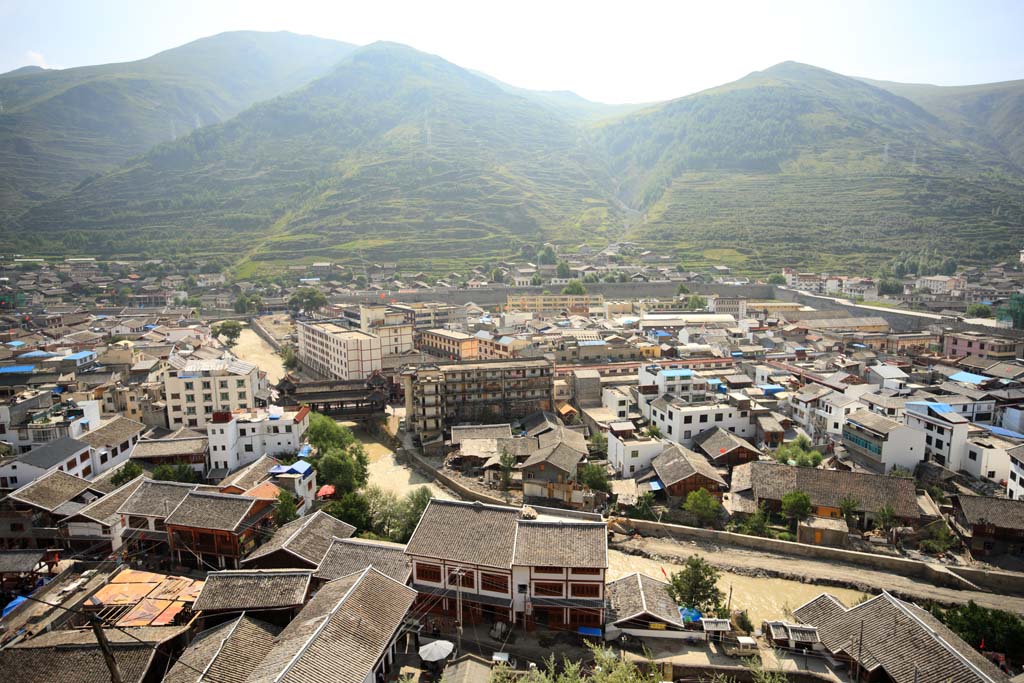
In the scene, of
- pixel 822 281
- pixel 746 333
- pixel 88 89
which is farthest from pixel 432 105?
pixel 746 333

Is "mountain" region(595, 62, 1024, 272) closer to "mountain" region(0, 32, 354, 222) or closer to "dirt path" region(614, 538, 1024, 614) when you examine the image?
"dirt path" region(614, 538, 1024, 614)

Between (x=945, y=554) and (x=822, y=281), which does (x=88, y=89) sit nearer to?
(x=822, y=281)

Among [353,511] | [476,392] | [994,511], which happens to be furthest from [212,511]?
[994,511]

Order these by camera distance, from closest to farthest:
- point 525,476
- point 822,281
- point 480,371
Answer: point 525,476 < point 480,371 < point 822,281

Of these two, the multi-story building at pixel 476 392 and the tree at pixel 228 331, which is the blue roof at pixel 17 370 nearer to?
the tree at pixel 228 331

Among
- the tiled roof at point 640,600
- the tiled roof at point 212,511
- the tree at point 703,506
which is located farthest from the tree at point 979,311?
the tiled roof at point 212,511

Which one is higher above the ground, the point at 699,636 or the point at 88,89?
the point at 88,89
